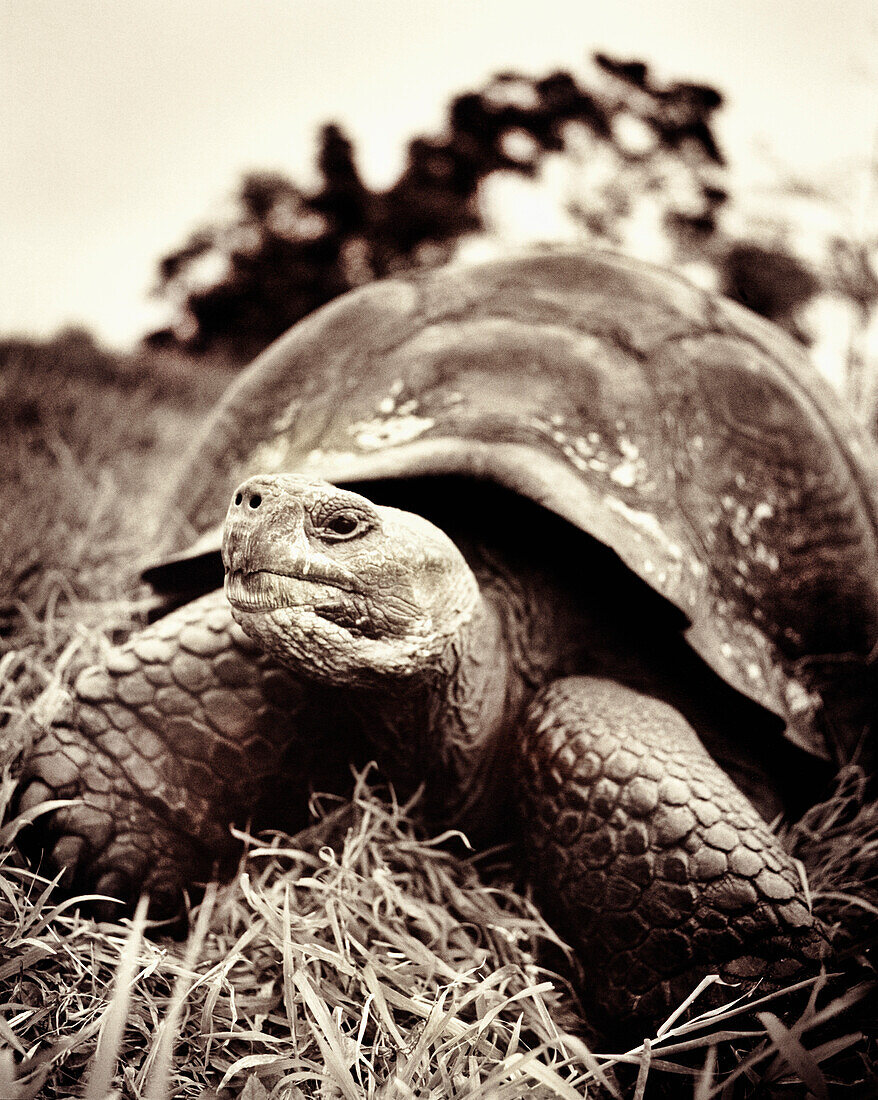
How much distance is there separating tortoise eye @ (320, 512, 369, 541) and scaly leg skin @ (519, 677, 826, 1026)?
0.54m

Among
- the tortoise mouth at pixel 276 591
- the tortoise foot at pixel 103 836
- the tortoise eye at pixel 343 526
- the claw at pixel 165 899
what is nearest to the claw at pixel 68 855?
the tortoise foot at pixel 103 836

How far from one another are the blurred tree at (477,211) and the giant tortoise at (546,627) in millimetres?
1514

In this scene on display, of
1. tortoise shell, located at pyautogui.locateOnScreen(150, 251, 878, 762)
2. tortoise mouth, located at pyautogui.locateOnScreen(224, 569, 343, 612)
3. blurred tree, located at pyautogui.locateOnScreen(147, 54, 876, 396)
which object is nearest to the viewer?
tortoise mouth, located at pyautogui.locateOnScreen(224, 569, 343, 612)

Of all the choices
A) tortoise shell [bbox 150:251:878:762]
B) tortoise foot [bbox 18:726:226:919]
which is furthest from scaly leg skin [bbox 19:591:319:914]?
tortoise shell [bbox 150:251:878:762]

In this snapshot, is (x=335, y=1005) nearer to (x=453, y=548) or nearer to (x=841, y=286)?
(x=453, y=548)

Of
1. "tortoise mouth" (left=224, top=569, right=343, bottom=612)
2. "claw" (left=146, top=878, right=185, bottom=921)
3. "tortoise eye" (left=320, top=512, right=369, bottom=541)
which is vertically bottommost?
"claw" (left=146, top=878, right=185, bottom=921)

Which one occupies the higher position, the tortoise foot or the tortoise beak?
the tortoise beak

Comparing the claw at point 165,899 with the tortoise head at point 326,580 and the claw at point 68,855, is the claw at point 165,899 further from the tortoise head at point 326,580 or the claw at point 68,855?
the tortoise head at point 326,580

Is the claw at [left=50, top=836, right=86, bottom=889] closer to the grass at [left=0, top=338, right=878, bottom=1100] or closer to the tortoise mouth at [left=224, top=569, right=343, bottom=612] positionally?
the grass at [left=0, top=338, right=878, bottom=1100]

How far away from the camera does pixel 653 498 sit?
1.67 m

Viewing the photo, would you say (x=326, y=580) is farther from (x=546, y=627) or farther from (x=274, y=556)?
(x=546, y=627)

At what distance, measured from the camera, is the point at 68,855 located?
4.74ft

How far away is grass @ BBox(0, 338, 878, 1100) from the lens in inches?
41.9

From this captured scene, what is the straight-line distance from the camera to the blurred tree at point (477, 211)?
4910mm
